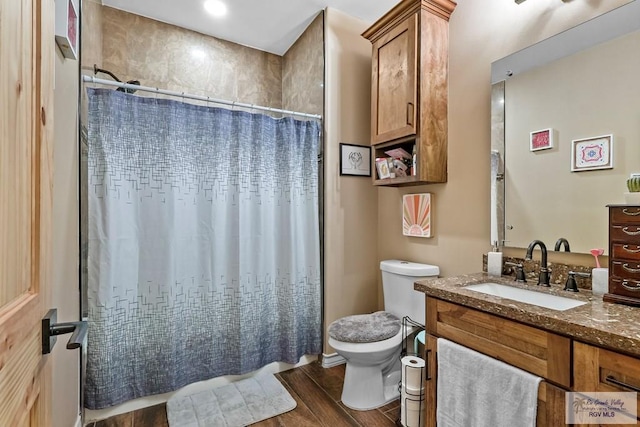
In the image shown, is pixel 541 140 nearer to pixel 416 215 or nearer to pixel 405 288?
pixel 416 215

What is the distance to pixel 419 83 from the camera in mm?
1840

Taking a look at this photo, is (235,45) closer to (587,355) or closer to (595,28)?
(595,28)

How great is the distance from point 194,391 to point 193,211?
44.7 inches

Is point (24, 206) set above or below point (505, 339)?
above

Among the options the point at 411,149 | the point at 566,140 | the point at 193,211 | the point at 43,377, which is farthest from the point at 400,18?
the point at 43,377

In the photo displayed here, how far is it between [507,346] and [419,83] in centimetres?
146

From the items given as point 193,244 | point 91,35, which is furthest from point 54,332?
point 91,35

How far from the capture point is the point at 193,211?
6.28 ft

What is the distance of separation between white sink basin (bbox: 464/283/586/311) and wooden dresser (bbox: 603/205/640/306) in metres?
0.12

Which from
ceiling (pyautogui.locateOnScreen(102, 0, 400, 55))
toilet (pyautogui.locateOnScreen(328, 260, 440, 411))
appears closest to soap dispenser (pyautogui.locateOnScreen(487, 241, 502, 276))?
toilet (pyautogui.locateOnScreen(328, 260, 440, 411))

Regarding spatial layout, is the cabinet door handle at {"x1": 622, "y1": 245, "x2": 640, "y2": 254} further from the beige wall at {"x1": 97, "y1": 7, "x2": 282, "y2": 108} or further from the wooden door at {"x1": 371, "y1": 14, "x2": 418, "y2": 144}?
the beige wall at {"x1": 97, "y1": 7, "x2": 282, "y2": 108}

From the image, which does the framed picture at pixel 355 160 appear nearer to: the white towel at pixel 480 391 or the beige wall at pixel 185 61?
the beige wall at pixel 185 61

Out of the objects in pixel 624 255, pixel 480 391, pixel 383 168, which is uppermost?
pixel 383 168

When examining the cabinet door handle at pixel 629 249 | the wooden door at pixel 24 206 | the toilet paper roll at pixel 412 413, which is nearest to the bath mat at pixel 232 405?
the toilet paper roll at pixel 412 413
